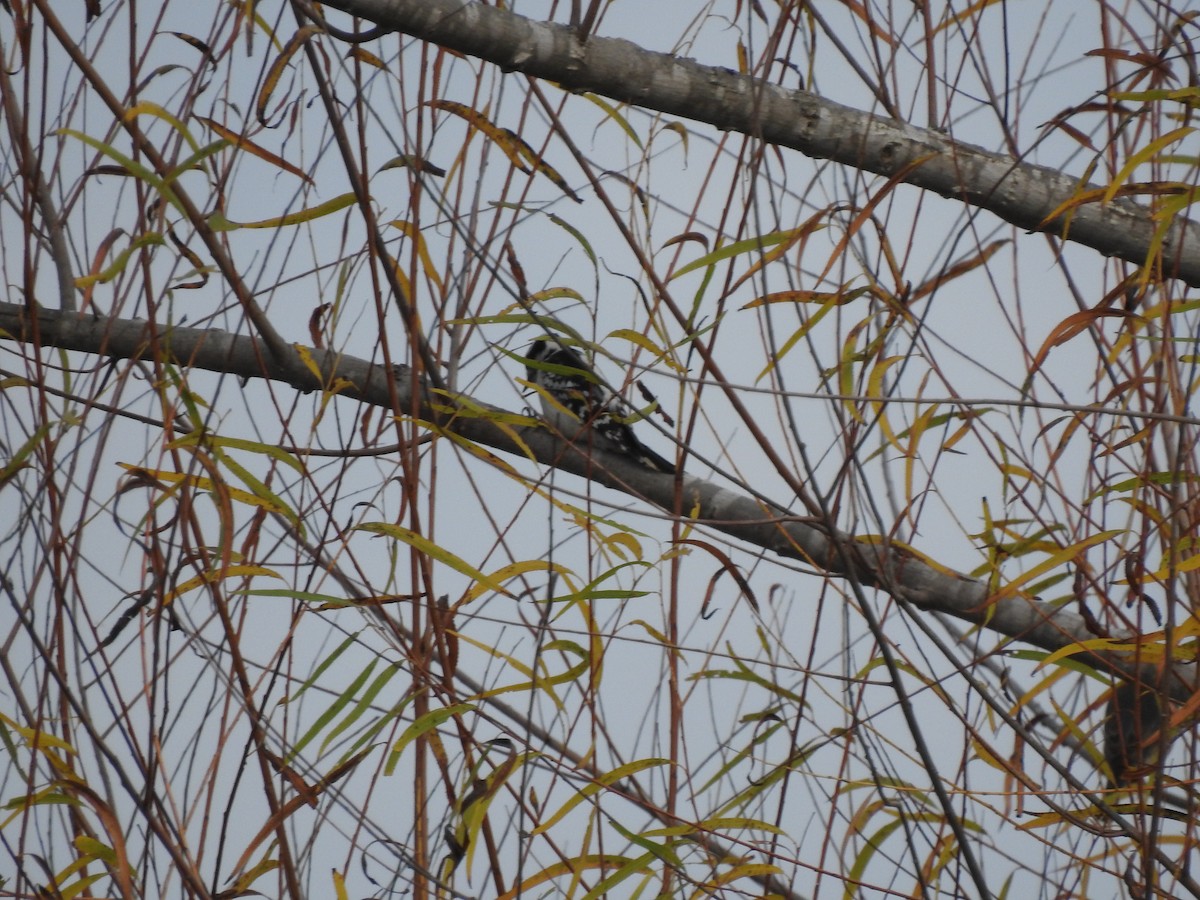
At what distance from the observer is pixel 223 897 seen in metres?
0.72

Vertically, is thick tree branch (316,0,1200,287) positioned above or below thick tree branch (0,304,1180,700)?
above

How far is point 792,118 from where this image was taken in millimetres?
855

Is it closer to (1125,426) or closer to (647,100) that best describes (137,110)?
(647,100)

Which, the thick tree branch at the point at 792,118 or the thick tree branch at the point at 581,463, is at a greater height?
the thick tree branch at the point at 792,118

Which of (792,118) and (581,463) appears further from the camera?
(581,463)

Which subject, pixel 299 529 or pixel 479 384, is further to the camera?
pixel 479 384

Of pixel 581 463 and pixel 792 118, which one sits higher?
pixel 792 118

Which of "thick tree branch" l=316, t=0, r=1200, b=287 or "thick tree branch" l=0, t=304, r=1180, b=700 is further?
"thick tree branch" l=0, t=304, r=1180, b=700

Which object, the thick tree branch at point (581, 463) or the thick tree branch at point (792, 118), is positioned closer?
the thick tree branch at point (792, 118)

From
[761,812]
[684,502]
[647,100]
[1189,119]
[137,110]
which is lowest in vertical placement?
[761,812]

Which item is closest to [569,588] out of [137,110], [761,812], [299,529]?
[299,529]

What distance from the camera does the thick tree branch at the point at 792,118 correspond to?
29.4 inches

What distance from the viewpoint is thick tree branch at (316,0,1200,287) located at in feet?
2.45

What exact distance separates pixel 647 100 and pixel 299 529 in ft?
1.32
